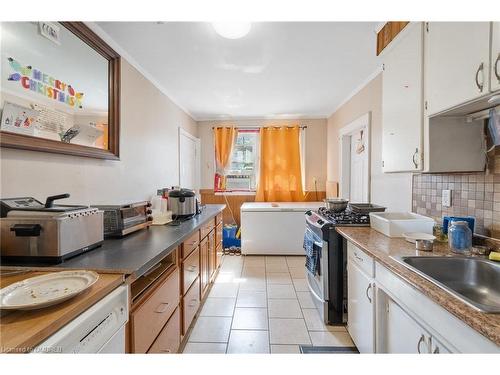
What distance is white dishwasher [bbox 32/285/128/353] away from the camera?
2.28 feet

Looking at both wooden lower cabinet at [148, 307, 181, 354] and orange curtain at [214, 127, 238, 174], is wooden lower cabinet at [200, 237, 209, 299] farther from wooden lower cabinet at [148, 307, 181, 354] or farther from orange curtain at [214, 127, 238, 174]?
orange curtain at [214, 127, 238, 174]

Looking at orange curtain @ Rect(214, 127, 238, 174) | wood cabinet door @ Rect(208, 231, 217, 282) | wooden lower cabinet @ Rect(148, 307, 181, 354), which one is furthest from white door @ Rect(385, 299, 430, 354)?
orange curtain @ Rect(214, 127, 238, 174)

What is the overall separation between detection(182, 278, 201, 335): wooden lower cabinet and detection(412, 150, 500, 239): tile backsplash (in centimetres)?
197

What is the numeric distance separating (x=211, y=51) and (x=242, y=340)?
2.47m

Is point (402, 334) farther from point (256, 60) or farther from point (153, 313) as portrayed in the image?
point (256, 60)

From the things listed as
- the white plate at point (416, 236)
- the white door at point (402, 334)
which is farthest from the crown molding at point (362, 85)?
the white door at point (402, 334)

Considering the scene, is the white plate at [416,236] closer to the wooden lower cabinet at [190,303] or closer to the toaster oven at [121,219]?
the wooden lower cabinet at [190,303]

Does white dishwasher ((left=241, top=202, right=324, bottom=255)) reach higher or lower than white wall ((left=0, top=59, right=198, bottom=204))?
lower

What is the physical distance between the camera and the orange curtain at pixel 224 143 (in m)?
4.48

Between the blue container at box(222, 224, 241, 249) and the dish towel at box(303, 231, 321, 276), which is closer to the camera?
the dish towel at box(303, 231, 321, 276)

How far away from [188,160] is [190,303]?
2598mm

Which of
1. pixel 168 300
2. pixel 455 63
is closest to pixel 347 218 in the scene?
pixel 455 63

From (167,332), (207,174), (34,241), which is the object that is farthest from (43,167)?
(207,174)

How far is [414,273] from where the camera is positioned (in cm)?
108
